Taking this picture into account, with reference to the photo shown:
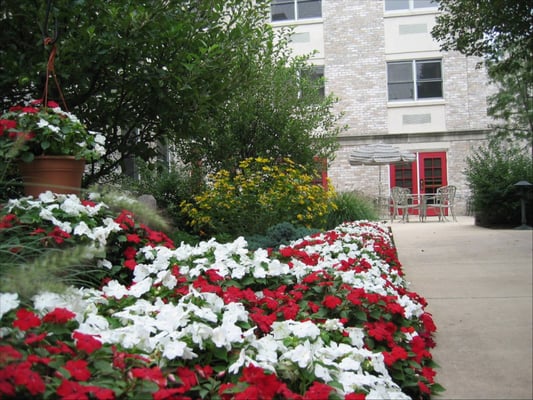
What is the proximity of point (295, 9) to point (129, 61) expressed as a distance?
14.1 m

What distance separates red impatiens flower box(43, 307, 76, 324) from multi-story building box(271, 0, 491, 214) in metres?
14.9

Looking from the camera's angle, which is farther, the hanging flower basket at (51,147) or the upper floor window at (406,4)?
the upper floor window at (406,4)

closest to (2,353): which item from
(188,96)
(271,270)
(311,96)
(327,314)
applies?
(327,314)

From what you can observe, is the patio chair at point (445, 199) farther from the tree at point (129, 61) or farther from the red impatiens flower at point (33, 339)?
Result: the red impatiens flower at point (33, 339)

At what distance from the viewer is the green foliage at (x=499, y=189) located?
9.32m

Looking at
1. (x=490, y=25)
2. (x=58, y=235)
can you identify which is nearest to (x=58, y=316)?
(x=58, y=235)

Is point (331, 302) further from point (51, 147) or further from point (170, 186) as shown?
point (170, 186)

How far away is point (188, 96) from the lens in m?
3.79

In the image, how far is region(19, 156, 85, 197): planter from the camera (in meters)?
2.82

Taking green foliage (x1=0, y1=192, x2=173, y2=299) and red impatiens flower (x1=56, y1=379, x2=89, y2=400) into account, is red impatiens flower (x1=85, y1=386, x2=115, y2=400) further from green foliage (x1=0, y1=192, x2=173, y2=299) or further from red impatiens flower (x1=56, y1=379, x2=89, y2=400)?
green foliage (x1=0, y1=192, x2=173, y2=299)

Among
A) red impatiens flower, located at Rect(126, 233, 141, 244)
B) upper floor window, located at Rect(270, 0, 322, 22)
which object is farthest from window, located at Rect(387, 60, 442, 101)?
red impatiens flower, located at Rect(126, 233, 141, 244)

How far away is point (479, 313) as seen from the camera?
303 cm

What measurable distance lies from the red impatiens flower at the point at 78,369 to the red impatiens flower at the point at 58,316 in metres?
0.20

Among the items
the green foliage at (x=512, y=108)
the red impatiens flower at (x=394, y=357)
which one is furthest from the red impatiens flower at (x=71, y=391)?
the green foliage at (x=512, y=108)
